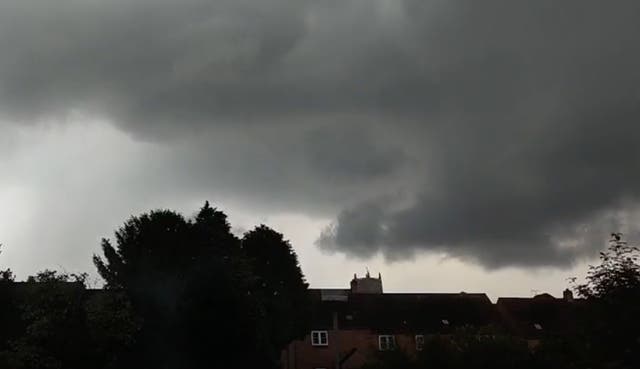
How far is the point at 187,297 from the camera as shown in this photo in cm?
4488

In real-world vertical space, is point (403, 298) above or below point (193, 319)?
above

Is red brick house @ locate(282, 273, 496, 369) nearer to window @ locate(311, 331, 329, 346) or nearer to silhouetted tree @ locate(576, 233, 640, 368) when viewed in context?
window @ locate(311, 331, 329, 346)

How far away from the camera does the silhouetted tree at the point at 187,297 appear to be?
4447 centimetres

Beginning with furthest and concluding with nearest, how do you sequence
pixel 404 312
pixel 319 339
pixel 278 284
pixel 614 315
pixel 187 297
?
pixel 404 312 < pixel 319 339 < pixel 278 284 < pixel 187 297 < pixel 614 315

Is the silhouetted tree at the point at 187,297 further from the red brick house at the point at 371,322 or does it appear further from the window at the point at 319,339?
the window at the point at 319,339

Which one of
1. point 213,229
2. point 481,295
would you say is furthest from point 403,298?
point 213,229

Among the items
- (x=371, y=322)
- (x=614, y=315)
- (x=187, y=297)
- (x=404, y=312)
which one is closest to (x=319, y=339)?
(x=371, y=322)

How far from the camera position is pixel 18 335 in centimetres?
A: 4888

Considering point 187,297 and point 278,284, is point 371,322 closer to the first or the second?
point 278,284

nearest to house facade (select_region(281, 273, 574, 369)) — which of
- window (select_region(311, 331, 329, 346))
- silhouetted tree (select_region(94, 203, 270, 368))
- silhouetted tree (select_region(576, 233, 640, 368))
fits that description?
window (select_region(311, 331, 329, 346))

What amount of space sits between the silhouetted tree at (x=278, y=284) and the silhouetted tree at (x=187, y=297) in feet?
19.4

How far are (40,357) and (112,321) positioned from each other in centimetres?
444

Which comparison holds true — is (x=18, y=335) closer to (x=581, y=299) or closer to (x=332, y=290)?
(x=581, y=299)

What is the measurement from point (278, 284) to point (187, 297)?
1403 centimetres
